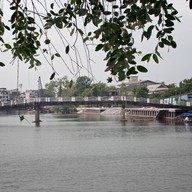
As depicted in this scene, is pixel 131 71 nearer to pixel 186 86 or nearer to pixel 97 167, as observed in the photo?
pixel 97 167

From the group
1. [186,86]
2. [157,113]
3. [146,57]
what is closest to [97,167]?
[146,57]

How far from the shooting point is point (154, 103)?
178 ft

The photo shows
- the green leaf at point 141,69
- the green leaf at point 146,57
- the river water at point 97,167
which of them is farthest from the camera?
the river water at point 97,167

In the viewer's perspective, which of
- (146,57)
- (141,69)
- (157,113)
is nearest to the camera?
(141,69)

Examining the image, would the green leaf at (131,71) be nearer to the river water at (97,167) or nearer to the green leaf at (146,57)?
the green leaf at (146,57)

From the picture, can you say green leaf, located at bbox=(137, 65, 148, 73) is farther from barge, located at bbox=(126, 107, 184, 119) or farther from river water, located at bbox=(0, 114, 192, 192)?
barge, located at bbox=(126, 107, 184, 119)

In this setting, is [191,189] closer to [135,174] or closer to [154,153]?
[135,174]

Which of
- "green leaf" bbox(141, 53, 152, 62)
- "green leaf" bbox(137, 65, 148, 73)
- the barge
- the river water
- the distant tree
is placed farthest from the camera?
the distant tree

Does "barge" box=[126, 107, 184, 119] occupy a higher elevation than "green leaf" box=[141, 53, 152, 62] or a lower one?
lower

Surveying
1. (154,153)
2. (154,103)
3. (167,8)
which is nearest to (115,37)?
(167,8)

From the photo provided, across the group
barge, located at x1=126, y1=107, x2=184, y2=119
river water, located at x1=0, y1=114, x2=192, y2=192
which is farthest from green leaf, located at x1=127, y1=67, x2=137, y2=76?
barge, located at x1=126, y1=107, x2=184, y2=119

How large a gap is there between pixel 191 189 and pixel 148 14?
461 inches

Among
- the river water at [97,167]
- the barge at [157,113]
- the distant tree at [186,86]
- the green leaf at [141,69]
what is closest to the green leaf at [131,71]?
the green leaf at [141,69]

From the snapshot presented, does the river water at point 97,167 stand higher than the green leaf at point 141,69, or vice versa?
the green leaf at point 141,69
